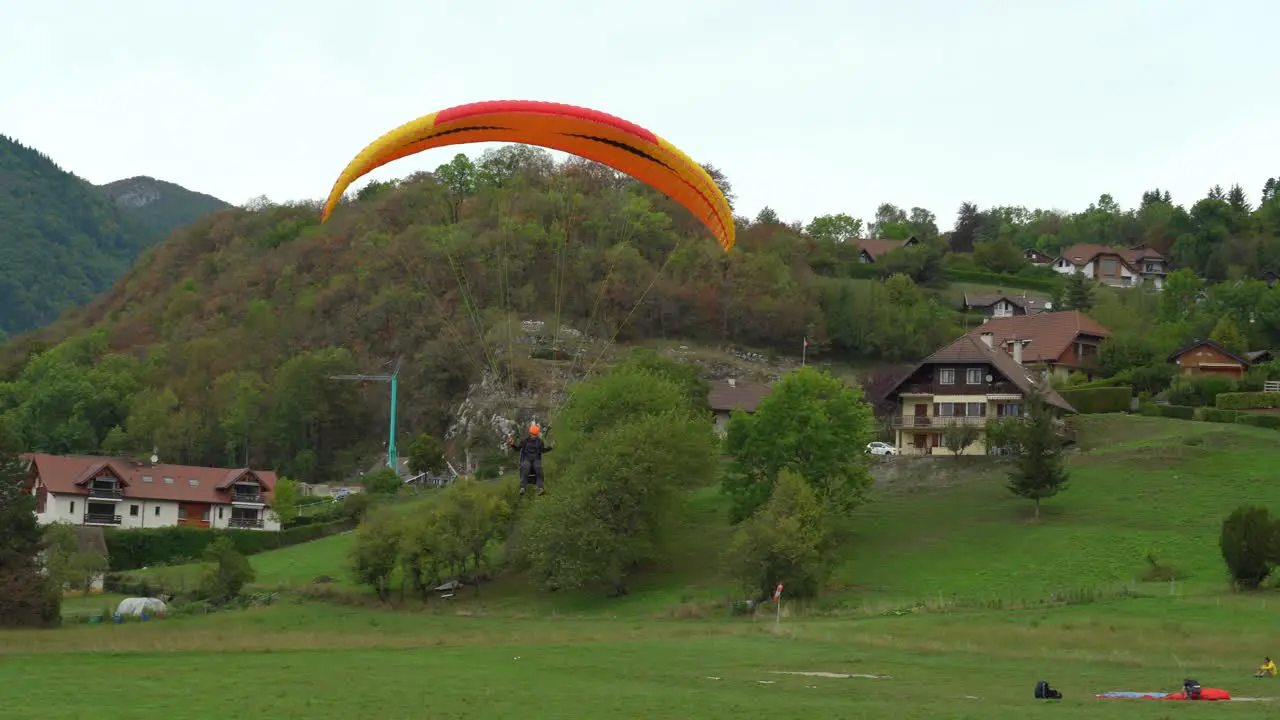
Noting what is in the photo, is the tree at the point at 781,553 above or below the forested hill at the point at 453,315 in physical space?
below

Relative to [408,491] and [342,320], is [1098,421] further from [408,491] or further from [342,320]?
[342,320]

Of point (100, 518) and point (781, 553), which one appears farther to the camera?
point (100, 518)

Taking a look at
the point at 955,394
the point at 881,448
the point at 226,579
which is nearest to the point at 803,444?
the point at 881,448

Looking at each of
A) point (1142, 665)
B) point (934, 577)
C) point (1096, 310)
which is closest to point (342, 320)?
point (1096, 310)

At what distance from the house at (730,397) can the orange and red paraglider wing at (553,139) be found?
46831 mm

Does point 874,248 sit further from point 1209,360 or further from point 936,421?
point 936,421

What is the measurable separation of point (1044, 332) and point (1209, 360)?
1113 centimetres

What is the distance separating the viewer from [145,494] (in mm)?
76750

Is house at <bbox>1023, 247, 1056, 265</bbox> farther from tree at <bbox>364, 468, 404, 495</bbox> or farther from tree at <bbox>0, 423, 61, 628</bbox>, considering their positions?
tree at <bbox>0, 423, 61, 628</bbox>

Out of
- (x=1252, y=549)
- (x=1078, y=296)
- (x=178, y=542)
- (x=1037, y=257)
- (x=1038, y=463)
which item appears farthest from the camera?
(x=1037, y=257)

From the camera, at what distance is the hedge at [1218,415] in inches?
2613

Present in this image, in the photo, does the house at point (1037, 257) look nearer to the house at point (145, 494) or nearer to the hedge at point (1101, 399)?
the hedge at point (1101, 399)

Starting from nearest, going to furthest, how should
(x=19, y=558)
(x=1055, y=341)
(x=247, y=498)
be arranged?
(x=19, y=558), (x=247, y=498), (x=1055, y=341)

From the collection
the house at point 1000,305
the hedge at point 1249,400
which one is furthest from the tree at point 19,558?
the house at point 1000,305
